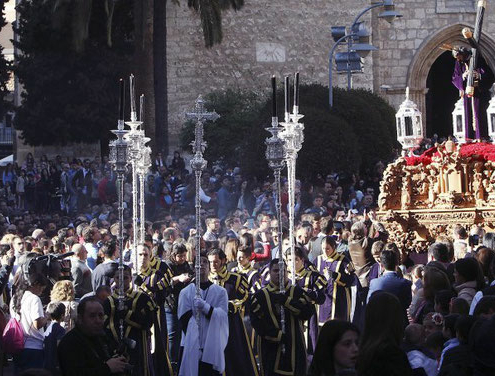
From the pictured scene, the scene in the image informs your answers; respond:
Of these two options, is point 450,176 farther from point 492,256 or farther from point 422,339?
point 422,339

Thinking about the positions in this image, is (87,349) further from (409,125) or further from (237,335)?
(409,125)

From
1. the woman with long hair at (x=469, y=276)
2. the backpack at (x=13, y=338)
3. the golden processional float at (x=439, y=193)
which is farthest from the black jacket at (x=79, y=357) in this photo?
the golden processional float at (x=439, y=193)

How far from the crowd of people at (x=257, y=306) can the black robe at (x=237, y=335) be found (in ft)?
0.04

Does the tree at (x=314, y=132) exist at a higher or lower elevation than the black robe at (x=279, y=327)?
higher

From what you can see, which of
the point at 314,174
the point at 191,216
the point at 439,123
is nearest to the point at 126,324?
the point at 191,216

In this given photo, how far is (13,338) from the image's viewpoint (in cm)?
1098

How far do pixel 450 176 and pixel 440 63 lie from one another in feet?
76.6

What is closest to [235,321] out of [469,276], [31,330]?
[31,330]

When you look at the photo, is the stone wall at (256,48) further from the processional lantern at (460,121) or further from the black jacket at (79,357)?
the black jacket at (79,357)

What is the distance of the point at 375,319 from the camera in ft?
23.2

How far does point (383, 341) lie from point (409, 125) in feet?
30.0

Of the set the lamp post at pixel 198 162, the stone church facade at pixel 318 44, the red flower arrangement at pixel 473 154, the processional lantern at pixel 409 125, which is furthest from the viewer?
the stone church facade at pixel 318 44

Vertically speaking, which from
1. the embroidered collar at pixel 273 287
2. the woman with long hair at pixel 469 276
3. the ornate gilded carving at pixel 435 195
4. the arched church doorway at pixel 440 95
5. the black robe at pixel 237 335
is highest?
the arched church doorway at pixel 440 95

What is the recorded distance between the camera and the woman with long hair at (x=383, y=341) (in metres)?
6.73
